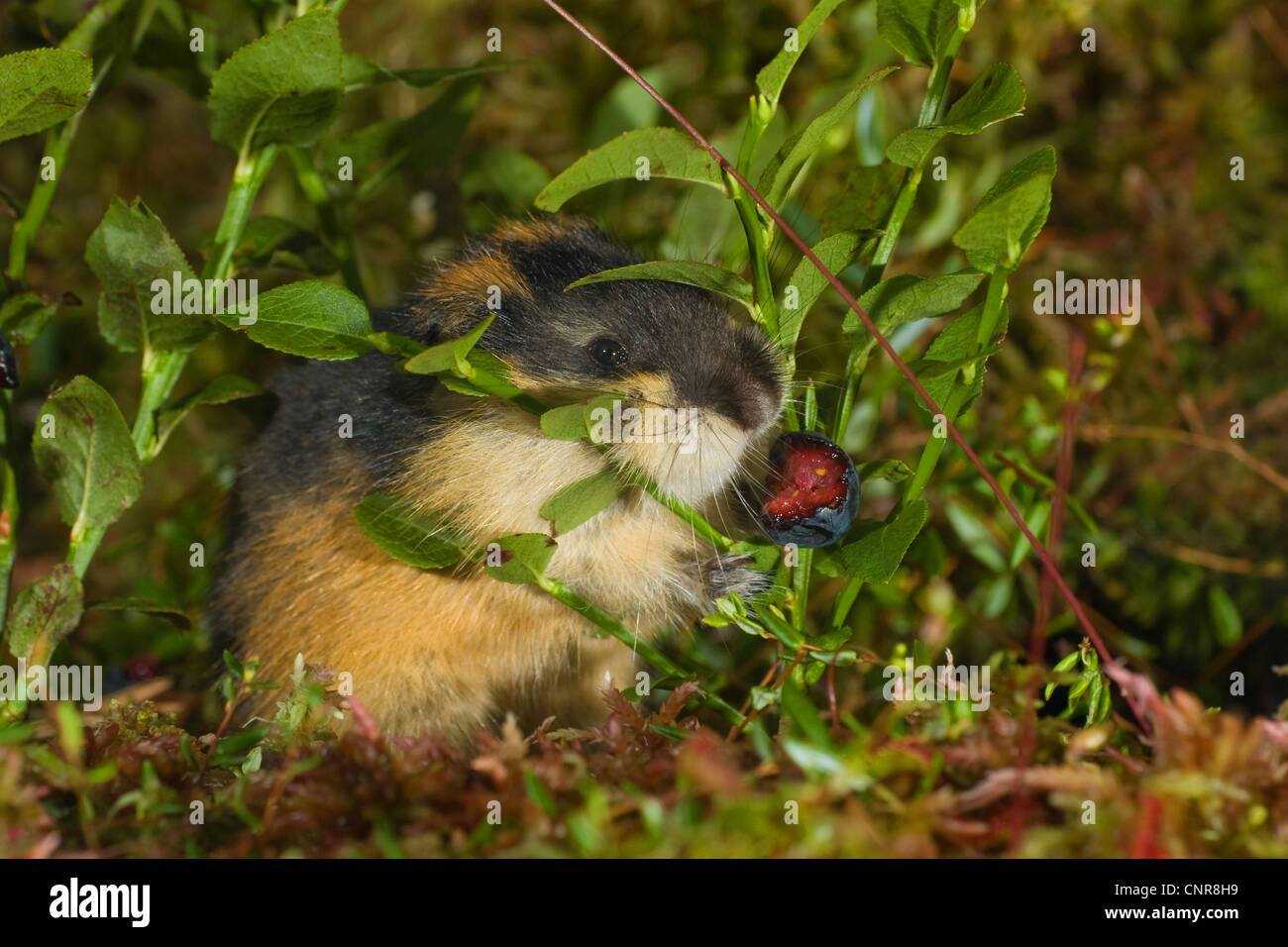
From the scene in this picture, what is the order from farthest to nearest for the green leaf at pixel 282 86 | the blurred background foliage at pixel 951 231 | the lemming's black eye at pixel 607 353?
1. the blurred background foliage at pixel 951 231
2. the lemming's black eye at pixel 607 353
3. the green leaf at pixel 282 86

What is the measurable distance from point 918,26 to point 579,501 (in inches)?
46.1

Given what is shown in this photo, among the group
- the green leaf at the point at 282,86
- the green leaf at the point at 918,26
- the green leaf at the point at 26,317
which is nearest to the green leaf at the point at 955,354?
the green leaf at the point at 918,26

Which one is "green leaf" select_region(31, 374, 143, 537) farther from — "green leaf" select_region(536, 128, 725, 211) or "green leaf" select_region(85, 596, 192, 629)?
"green leaf" select_region(536, 128, 725, 211)

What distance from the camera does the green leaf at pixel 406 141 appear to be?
3197 mm

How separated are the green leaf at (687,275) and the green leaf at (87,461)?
1.09 m

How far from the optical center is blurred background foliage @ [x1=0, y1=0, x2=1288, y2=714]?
3.44 metres

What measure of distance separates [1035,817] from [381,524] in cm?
143

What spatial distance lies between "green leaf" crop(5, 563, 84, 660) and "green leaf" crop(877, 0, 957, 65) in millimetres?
2057

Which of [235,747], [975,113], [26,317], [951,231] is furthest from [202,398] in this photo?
[951,231]

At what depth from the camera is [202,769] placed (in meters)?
2.19

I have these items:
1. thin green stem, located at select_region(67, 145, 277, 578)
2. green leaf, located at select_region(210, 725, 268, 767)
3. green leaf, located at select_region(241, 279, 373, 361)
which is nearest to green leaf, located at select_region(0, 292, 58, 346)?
thin green stem, located at select_region(67, 145, 277, 578)

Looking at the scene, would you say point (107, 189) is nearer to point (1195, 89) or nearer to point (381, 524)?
point (381, 524)

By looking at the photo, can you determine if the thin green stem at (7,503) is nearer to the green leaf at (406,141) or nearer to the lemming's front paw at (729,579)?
the green leaf at (406,141)
